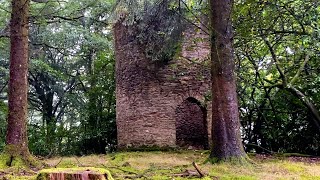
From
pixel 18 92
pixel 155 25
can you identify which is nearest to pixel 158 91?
pixel 155 25

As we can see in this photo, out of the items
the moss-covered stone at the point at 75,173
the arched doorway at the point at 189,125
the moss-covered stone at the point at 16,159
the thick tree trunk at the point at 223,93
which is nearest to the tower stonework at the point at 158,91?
the arched doorway at the point at 189,125

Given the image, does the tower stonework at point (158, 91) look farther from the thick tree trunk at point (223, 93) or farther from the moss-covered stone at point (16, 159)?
the moss-covered stone at point (16, 159)

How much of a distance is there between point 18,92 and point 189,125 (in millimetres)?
8086

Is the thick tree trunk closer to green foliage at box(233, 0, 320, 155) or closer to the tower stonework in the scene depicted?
green foliage at box(233, 0, 320, 155)

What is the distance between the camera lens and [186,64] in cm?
1302

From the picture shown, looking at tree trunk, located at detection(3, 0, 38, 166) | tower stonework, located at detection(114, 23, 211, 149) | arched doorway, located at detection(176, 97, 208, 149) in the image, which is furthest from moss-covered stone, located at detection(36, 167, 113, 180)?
arched doorway, located at detection(176, 97, 208, 149)

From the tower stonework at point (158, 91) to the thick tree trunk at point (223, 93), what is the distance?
4.22 metres

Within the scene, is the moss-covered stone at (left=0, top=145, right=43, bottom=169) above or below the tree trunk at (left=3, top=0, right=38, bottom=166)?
below

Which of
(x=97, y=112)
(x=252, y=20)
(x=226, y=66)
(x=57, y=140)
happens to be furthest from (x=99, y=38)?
(x=226, y=66)

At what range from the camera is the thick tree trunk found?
7543 mm

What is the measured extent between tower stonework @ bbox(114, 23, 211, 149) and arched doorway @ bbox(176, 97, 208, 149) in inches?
26.1

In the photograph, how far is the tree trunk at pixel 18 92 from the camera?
712cm

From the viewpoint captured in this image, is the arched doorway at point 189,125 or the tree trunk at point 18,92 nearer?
the tree trunk at point 18,92

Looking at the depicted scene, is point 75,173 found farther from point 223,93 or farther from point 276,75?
point 276,75
